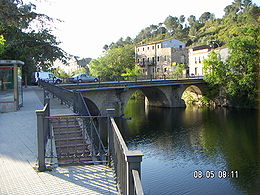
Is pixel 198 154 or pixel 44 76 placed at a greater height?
pixel 44 76

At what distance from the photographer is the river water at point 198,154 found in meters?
14.7

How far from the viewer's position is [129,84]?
35.8 metres

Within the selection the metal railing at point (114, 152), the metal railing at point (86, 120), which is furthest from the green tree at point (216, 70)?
the metal railing at point (114, 152)

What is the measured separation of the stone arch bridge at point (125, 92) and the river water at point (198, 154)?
307cm

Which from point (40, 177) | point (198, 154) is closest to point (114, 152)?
point (40, 177)

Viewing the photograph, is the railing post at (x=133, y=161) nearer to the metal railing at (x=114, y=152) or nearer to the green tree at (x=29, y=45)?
the metal railing at (x=114, y=152)

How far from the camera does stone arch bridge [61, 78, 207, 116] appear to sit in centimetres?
3146

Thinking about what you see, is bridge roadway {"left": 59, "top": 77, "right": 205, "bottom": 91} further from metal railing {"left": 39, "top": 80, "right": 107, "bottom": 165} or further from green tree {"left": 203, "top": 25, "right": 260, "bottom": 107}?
metal railing {"left": 39, "top": 80, "right": 107, "bottom": 165}

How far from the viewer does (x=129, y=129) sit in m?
29.0

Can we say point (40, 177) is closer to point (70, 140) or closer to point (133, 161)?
point (70, 140)

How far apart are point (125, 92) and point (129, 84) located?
122cm

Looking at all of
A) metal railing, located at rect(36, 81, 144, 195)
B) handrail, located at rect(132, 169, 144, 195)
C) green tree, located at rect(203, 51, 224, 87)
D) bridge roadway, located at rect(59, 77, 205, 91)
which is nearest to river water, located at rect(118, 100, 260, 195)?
bridge roadway, located at rect(59, 77, 205, 91)

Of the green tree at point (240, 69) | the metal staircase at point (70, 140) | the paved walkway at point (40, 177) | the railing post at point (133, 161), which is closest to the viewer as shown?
the railing post at point (133, 161)

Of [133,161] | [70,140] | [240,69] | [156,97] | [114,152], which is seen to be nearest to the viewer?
[133,161]
